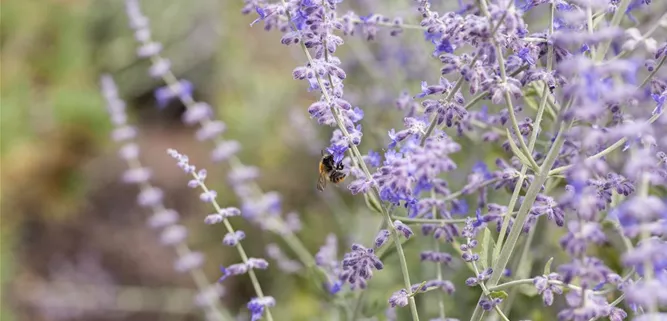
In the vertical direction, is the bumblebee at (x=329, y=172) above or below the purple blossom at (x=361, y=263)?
above

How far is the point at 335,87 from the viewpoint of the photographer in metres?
0.83

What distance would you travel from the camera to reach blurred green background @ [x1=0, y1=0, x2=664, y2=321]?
207 cm

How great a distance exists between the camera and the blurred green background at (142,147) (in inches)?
81.4

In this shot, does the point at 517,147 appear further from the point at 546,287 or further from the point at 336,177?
the point at 336,177

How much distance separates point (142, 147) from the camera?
2.96 meters

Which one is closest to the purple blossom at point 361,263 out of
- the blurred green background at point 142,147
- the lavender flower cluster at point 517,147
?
the lavender flower cluster at point 517,147

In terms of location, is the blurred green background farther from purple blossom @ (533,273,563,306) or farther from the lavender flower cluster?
purple blossom @ (533,273,563,306)

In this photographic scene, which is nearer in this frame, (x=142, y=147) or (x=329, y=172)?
(x=329, y=172)

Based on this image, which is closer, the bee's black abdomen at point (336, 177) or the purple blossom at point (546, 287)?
the purple blossom at point (546, 287)

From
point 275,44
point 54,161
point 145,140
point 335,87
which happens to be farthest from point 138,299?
point 335,87

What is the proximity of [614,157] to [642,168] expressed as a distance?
903 millimetres

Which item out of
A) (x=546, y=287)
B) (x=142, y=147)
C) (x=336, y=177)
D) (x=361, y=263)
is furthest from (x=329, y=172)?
(x=142, y=147)

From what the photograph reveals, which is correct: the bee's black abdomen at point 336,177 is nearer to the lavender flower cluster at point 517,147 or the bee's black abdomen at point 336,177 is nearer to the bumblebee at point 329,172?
the bumblebee at point 329,172

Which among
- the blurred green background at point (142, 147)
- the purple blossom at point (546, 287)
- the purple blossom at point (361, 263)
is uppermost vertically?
the blurred green background at point (142, 147)
